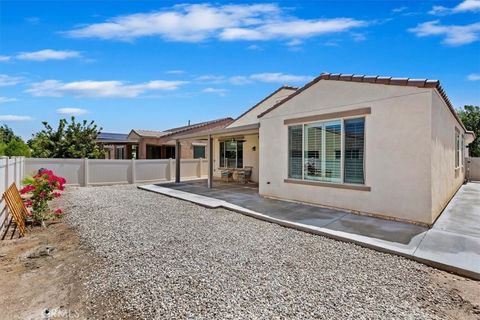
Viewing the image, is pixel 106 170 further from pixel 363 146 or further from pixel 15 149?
pixel 363 146

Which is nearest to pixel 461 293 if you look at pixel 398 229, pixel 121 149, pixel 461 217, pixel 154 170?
pixel 398 229

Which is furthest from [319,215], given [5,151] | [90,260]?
[5,151]

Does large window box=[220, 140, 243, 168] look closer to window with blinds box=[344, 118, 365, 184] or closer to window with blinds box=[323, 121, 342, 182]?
window with blinds box=[323, 121, 342, 182]

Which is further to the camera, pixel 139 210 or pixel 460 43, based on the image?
pixel 460 43

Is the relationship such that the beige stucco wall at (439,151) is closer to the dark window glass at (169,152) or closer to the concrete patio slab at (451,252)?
the concrete patio slab at (451,252)

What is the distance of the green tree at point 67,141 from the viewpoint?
672 inches

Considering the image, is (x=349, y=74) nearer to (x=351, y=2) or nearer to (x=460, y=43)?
(x=351, y=2)

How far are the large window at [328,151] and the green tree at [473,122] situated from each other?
27.3 meters

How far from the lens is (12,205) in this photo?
6820 millimetres

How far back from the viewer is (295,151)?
30.0 feet

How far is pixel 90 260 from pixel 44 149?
16.5 meters

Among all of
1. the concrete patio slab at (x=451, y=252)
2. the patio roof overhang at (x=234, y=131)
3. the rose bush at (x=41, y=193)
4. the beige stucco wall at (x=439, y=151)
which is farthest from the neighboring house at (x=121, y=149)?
the concrete patio slab at (x=451, y=252)

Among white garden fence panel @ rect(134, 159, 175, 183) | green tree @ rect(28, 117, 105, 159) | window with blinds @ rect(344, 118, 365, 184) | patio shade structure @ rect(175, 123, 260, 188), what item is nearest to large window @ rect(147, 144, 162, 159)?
green tree @ rect(28, 117, 105, 159)

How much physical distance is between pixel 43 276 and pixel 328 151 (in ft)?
24.8
